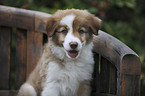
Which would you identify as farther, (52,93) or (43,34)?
(43,34)

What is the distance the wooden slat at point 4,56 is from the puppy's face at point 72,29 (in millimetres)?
1025

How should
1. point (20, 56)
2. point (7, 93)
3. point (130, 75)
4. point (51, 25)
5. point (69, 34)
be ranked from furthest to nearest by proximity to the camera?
point (20, 56), point (7, 93), point (51, 25), point (69, 34), point (130, 75)

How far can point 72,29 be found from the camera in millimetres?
2904

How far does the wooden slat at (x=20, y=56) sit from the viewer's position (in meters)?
3.78

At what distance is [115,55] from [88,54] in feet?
2.03

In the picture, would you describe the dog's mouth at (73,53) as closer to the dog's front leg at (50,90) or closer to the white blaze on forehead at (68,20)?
the white blaze on forehead at (68,20)

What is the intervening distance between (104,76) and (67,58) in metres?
0.56

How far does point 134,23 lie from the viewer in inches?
267

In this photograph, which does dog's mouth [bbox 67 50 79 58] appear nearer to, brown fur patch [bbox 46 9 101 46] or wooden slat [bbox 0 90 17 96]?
brown fur patch [bbox 46 9 101 46]

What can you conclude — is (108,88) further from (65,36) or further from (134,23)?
(134,23)

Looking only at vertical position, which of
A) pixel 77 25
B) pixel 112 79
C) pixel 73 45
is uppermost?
pixel 77 25

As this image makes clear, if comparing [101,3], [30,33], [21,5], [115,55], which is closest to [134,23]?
[101,3]

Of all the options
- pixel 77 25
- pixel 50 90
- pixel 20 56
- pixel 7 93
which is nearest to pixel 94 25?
pixel 77 25

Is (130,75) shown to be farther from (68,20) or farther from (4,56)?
(4,56)
